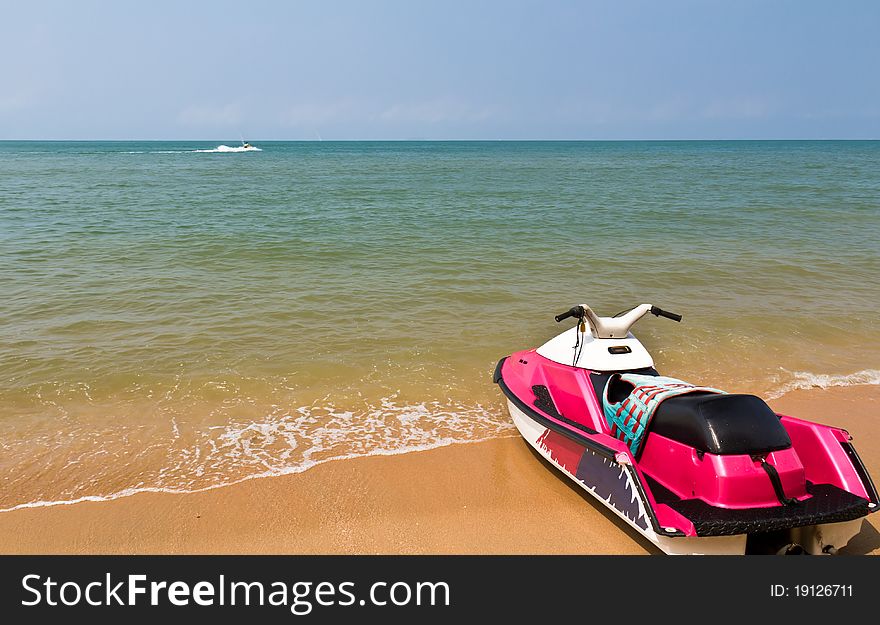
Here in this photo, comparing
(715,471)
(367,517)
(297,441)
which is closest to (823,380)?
(715,471)

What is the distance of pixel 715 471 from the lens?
342 cm

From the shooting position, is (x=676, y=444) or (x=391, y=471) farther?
(x=391, y=471)

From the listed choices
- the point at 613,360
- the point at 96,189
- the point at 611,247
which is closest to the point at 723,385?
the point at 613,360

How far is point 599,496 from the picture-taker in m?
3.96

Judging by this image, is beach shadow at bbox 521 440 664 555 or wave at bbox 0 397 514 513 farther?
wave at bbox 0 397 514 513

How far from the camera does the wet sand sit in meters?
3.93

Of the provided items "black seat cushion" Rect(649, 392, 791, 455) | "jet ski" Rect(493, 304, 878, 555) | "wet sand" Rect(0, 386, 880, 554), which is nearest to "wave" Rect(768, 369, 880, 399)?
"wet sand" Rect(0, 386, 880, 554)

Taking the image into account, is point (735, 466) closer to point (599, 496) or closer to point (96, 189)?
point (599, 496)

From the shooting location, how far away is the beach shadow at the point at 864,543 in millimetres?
3801

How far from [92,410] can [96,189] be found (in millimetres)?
25739

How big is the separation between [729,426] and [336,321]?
231 inches

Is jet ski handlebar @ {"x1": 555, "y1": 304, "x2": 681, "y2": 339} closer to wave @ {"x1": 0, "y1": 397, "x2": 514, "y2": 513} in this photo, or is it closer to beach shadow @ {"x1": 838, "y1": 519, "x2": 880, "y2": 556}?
wave @ {"x1": 0, "y1": 397, "x2": 514, "y2": 513}

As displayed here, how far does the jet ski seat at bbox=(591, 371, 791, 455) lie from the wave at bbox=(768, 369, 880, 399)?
3.09m

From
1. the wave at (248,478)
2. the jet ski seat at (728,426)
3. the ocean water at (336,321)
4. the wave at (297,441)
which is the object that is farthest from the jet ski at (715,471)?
the ocean water at (336,321)
